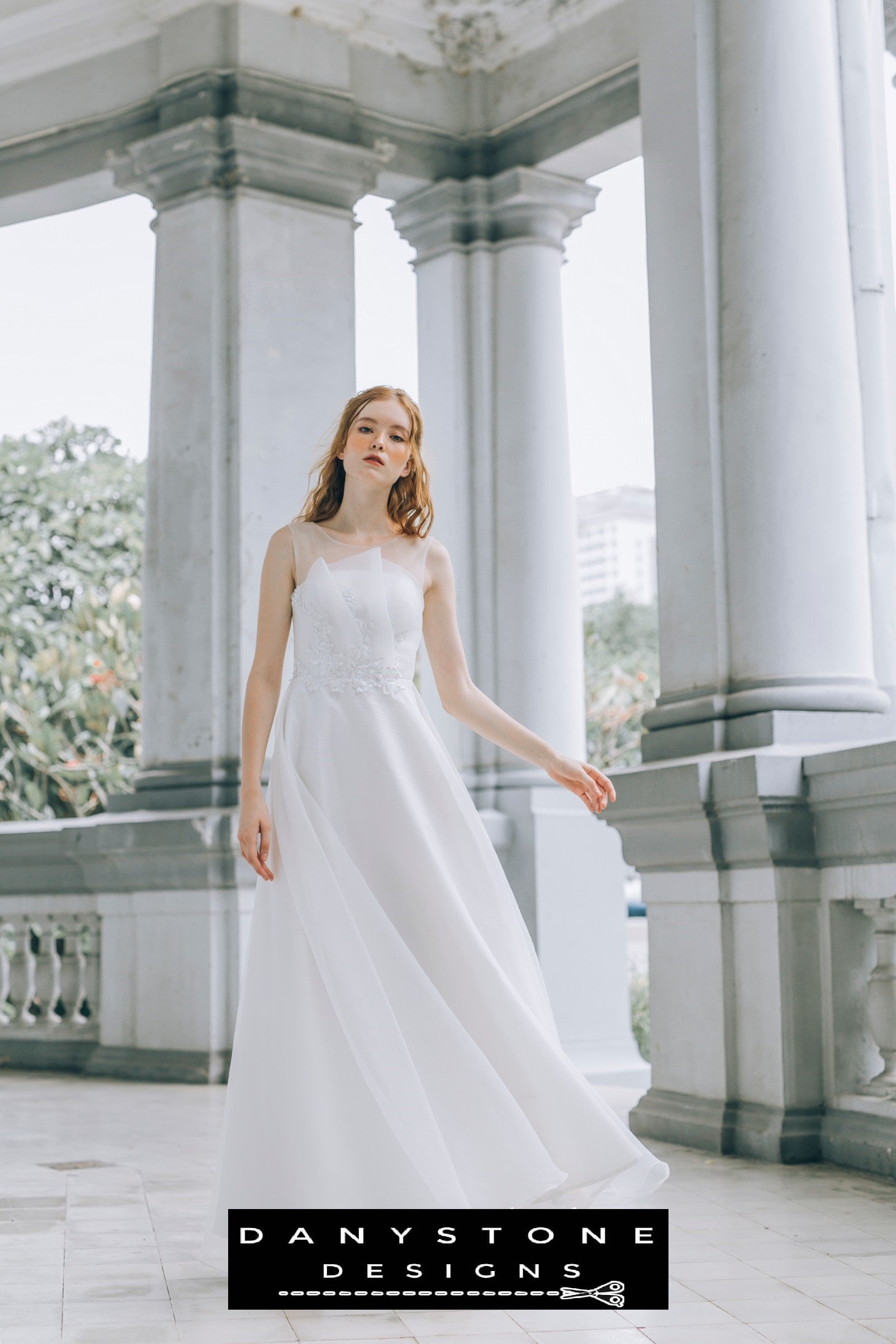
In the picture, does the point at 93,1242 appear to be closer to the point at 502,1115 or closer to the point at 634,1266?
the point at 502,1115

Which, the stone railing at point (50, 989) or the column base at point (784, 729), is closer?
the column base at point (784, 729)

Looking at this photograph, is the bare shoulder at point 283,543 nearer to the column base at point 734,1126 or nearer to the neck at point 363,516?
the neck at point 363,516

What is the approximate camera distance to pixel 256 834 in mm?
3934

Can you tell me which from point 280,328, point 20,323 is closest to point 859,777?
point 280,328

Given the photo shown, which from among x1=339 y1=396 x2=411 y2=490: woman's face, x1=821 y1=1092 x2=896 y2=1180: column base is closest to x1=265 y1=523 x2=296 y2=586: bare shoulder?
x1=339 y1=396 x2=411 y2=490: woman's face

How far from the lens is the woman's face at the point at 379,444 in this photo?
4.18 metres

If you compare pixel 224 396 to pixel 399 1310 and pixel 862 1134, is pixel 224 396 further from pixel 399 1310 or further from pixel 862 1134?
pixel 399 1310

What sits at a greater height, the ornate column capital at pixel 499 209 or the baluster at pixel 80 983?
the ornate column capital at pixel 499 209

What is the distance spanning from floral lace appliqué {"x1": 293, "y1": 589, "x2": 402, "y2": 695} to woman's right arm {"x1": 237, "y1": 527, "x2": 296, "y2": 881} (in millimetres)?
88

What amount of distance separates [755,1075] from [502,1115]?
2.31 meters

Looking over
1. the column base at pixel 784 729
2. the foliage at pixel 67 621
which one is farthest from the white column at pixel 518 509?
the foliage at pixel 67 621

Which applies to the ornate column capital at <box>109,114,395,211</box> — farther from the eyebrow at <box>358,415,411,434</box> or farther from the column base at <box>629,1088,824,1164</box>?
the column base at <box>629,1088,824,1164</box>

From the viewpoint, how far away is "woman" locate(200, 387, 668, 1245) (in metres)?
3.66

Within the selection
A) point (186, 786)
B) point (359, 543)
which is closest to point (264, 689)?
point (359, 543)
